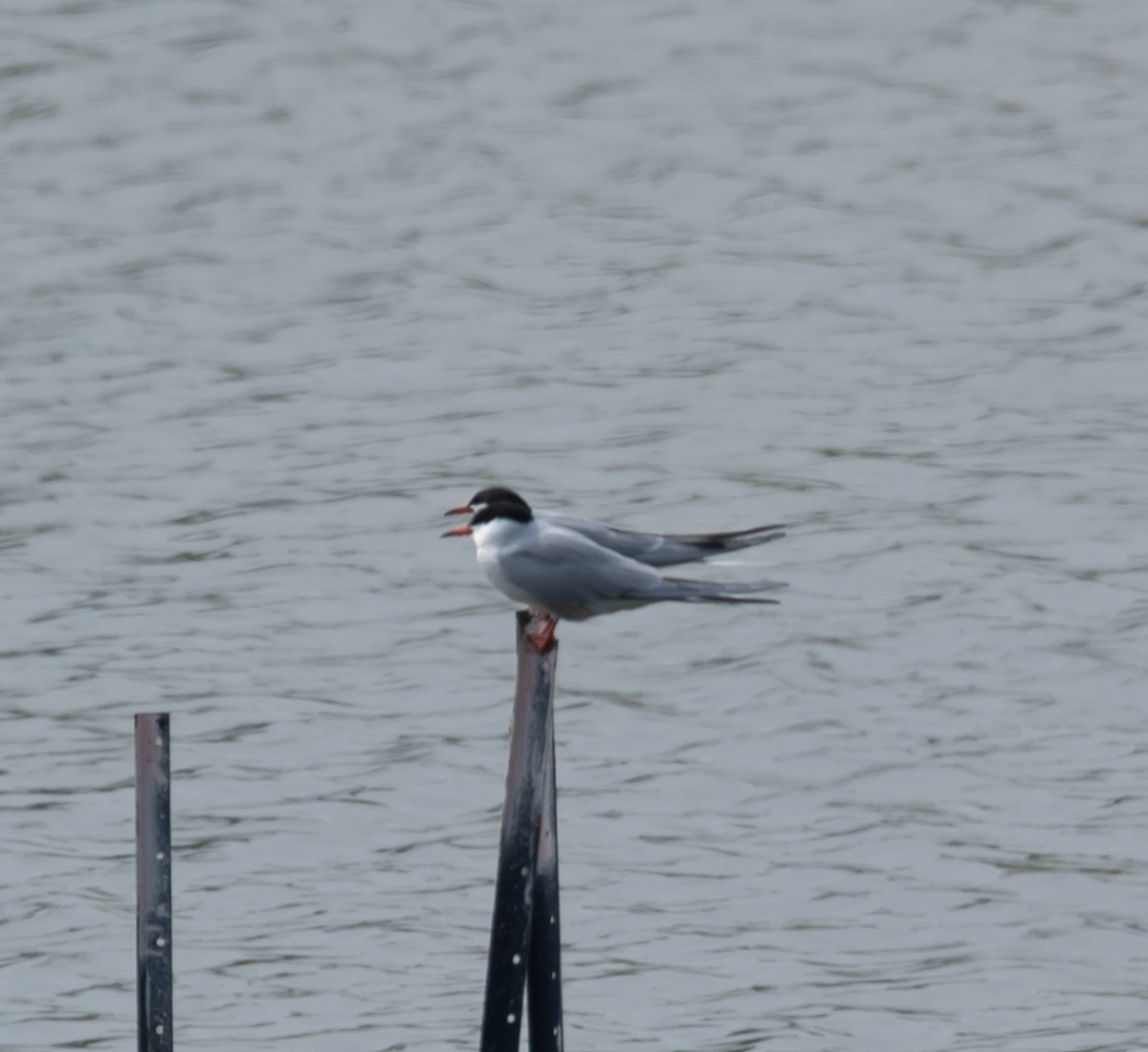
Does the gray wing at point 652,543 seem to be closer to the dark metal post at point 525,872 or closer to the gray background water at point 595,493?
the dark metal post at point 525,872

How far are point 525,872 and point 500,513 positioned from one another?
3.76 ft

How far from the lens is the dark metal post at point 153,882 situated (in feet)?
25.1

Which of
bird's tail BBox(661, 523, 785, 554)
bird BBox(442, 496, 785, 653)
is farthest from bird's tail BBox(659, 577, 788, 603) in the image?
bird's tail BBox(661, 523, 785, 554)

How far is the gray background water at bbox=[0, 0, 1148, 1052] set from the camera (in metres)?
11.2

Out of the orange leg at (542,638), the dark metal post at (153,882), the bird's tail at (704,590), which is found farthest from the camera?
the bird's tail at (704,590)

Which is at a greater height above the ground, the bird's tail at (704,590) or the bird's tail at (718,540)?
the bird's tail at (718,540)

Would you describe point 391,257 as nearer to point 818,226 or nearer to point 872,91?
point 818,226

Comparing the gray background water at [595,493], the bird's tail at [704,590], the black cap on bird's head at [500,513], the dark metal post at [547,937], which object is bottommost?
the gray background water at [595,493]

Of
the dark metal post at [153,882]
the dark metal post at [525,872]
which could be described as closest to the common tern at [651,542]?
the dark metal post at [525,872]

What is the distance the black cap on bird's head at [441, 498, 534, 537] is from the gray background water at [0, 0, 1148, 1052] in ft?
7.73

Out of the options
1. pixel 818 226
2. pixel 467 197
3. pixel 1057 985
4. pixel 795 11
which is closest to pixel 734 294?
pixel 818 226

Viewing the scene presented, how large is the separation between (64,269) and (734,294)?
521 centimetres

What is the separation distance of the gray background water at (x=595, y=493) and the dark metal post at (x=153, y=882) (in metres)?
2.11

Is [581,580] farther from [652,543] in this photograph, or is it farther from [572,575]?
[652,543]
